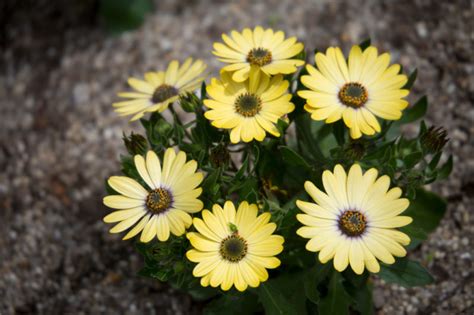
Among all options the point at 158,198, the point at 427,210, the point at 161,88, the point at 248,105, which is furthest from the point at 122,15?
the point at 427,210

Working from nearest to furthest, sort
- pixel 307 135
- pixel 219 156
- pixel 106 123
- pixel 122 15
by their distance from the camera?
pixel 219 156, pixel 307 135, pixel 106 123, pixel 122 15

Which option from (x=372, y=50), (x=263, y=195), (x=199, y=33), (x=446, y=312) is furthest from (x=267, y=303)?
(x=199, y=33)

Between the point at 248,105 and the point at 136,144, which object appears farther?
the point at 136,144

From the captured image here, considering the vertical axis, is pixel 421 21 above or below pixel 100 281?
above

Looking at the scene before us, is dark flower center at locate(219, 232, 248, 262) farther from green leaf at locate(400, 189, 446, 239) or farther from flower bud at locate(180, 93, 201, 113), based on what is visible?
green leaf at locate(400, 189, 446, 239)

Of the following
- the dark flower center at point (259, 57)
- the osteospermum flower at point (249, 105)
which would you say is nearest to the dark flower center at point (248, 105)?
the osteospermum flower at point (249, 105)

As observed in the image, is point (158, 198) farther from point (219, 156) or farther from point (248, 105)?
point (248, 105)

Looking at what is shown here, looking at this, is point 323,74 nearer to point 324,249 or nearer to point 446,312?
point 324,249
